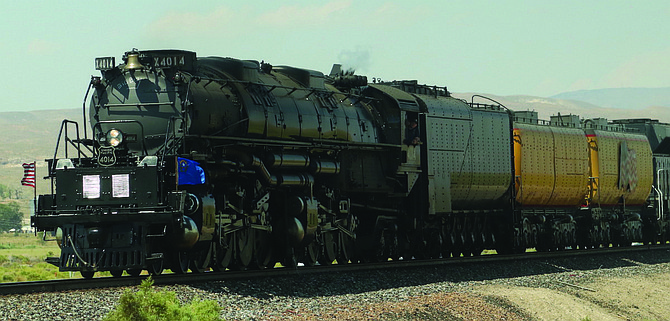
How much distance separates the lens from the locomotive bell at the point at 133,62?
18520 mm

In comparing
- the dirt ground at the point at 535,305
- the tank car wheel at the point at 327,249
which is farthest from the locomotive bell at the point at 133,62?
the dirt ground at the point at 535,305

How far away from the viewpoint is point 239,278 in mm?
17656

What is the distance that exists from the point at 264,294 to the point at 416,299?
288 cm

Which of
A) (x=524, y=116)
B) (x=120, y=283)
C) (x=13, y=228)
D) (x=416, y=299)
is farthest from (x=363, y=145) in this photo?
(x=13, y=228)

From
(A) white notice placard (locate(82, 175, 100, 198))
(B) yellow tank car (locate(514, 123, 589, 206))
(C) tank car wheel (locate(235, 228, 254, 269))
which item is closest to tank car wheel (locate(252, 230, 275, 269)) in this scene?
(C) tank car wheel (locate(235, 228, 254, 269))

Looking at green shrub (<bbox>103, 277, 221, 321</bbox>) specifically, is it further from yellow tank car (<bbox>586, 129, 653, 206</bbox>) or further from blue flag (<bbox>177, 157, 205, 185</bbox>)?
yellow tank car (<bbox>586, 129, 653, 206</bbox>)

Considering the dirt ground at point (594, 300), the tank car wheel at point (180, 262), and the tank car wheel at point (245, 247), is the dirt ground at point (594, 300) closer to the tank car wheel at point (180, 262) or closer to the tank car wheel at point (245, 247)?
the tank car wheel at point (245, 247)

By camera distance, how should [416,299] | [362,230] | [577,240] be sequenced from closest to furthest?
[416,299] < [362,230] < [577,240]

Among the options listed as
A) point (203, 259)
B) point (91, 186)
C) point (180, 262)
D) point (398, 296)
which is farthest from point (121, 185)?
point (398, 296)

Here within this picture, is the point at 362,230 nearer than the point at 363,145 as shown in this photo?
No

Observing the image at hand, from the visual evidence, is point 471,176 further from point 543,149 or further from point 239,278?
point 239,278

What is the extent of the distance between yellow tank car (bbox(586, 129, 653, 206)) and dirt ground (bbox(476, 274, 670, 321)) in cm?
1061

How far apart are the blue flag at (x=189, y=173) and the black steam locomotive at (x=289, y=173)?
0.03 metres

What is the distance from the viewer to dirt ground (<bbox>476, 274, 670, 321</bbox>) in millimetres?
17734
